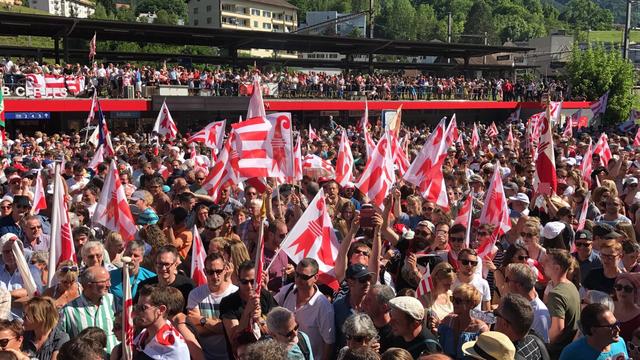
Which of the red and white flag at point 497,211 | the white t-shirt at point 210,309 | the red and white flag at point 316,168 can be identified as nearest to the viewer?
the white t-shirt at point 210,309

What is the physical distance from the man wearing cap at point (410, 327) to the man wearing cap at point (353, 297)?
670 mm

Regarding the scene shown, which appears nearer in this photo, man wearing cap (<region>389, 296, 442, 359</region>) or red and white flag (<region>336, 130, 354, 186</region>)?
man wearing cap (<region>389, 296, 442, 359</region>)

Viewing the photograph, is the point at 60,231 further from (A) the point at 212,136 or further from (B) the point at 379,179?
(A) the point at 212,136

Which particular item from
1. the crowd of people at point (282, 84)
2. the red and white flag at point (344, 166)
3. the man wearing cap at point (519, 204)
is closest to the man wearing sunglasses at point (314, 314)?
the man wearing cap at point (519, 204)

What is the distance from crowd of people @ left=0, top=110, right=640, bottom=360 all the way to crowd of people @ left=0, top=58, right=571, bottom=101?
822 inches

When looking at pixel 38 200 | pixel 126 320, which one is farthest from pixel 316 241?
pixel 38 200

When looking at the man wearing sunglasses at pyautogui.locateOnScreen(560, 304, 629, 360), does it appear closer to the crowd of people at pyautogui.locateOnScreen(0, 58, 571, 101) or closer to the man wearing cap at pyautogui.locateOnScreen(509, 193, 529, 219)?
the man wearing cap at pyautogui.locateOnScreen(509, 193, 529, 219)

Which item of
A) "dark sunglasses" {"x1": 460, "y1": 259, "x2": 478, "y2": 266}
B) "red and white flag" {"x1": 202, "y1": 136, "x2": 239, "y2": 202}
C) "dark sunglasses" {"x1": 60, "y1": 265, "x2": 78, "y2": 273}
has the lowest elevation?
"dark sunglasses" {"x1": 60, "y1": 265, "x2": 78, "y2": 273}

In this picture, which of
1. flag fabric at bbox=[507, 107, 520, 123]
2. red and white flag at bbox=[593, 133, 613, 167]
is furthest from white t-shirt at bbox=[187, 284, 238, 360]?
flag fabric at bbox=[507, 107, 520, 123]

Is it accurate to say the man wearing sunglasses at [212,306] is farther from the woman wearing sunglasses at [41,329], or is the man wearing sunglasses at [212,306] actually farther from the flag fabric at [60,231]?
the flag fabric at [60,231]

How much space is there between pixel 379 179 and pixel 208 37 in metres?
30.0

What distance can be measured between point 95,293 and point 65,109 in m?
23.5

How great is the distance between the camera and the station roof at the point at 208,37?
31312mm

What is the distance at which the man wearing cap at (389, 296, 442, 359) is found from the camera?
461 centimetres
